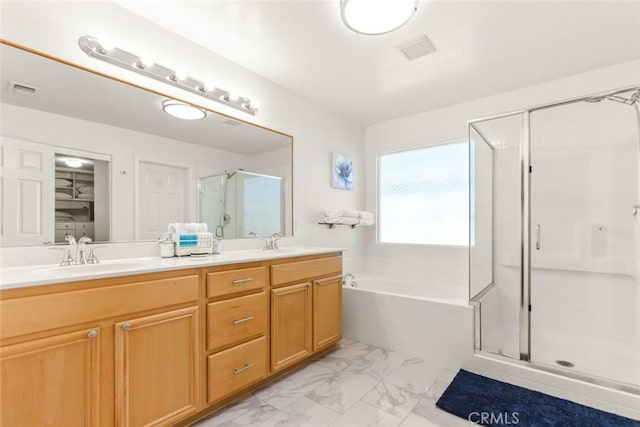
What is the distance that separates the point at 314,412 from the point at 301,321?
1.88 feet

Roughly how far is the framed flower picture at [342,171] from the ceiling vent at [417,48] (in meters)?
1.32

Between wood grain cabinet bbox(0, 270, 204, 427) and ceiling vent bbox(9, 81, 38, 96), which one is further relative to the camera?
ceiling vent bbox(9, 81, 38, 96)

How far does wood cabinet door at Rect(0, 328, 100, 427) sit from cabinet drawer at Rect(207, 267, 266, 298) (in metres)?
0.52

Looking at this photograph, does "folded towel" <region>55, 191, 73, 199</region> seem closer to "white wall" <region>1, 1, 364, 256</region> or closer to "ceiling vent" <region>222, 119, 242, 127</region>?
"white wall" <region>1, 1, 364, 256</region>

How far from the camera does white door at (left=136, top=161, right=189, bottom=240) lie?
5.93 feet

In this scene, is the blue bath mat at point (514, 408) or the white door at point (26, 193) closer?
the white door at point (26, 193)

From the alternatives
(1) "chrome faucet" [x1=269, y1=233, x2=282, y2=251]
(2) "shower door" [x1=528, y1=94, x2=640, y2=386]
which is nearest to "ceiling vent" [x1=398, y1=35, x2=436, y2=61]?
(2) "shower door" [x1=528, y1=94, x2=640, y2=386]

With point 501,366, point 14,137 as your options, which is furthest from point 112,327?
point 501,366

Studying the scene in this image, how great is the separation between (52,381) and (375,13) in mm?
2220

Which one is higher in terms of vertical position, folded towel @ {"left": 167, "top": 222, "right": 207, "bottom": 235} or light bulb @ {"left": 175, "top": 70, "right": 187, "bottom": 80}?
light bulb @ {"left": 175, "top": 70, "right": 187, "bottom": 80}

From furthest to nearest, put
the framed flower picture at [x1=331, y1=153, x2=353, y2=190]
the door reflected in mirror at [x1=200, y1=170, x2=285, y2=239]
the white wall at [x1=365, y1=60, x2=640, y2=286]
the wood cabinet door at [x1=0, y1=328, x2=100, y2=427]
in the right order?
1. the framed flower picture at [x1=331, y1=153, x2=353, y2=190]
2. the white wall at [x1=365, y1=60, x2=640, y2=286]
3. the door reflected in mirror at [x1=200, y1=170, x2=285, y2=239]
4. the wood cabinet door at [x1=0, y1=328, x2=100, y2=427]

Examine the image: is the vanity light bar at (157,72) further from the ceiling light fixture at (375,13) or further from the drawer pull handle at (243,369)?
the drawer pull handle at (243,369)

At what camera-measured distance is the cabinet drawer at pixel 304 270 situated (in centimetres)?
193

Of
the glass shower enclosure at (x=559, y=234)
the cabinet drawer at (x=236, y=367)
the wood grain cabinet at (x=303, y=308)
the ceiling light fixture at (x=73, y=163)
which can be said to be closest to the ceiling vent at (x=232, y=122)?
the ceiling light fixture at (x=73, y=163)
